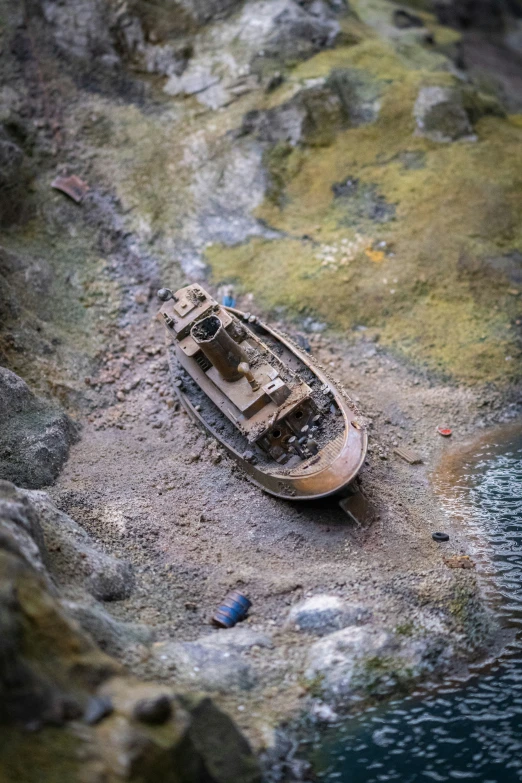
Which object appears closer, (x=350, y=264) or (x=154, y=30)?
(x=350, y=264)

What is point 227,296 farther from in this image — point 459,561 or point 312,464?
point 459,561

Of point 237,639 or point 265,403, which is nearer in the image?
point 237,639

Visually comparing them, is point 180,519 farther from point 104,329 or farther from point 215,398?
point 104,329

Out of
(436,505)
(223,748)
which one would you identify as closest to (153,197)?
(436,505)

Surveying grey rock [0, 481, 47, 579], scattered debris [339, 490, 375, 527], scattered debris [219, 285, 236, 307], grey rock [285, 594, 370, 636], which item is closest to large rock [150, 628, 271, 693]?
grey rock [285, 594, 370, 636]

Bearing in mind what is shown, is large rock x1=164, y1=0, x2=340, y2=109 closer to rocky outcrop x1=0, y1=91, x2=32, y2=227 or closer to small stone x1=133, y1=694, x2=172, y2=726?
rocky outcrop x1=0, y1=91, x2=32, y2=227

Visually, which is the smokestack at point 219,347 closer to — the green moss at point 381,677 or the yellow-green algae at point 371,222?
the yellow-green algae at point 371,222

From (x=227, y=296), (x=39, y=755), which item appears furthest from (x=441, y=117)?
(x=39, y=755)
